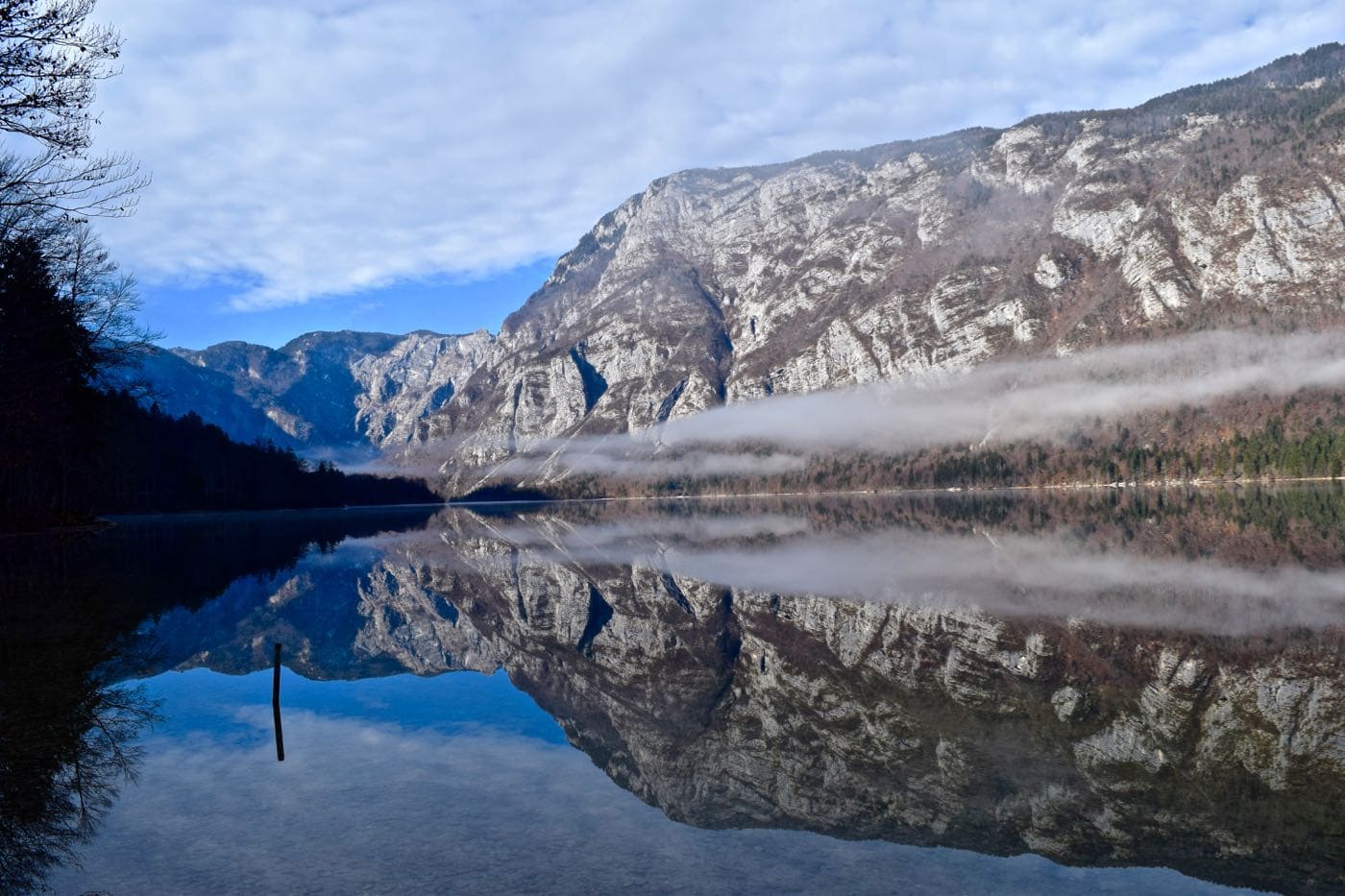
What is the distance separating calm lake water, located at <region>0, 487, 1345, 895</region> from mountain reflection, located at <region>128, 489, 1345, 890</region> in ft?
0.24

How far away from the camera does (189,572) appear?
34.3 meters

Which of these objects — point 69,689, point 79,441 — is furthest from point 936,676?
point 79,441

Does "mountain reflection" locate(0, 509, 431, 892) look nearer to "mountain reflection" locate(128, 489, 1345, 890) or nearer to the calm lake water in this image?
the calm lake water

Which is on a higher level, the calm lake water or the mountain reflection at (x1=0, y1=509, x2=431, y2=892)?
the mountain reflection at (x1=0, y1=509, x2=431, y2=892)

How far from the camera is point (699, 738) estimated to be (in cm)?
1274

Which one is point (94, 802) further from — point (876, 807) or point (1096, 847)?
point (1096, 847)

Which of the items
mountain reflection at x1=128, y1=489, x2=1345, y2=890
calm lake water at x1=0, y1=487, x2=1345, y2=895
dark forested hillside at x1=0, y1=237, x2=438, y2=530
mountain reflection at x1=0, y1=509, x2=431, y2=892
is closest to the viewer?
calm lake water at x1=0, y1=487, x2=1345, y2=895

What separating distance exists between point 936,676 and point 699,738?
17.4ft

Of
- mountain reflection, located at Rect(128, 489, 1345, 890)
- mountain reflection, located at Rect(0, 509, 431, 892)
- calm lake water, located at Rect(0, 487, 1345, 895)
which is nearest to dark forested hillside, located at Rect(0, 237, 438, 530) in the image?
mountain reflection, located at Rect(0, 509, 431, 892)

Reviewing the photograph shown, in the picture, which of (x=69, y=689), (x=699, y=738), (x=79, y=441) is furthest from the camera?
(x=79, y=441)

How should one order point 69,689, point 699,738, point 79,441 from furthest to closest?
point 79,441 → point 69,689 → point 699,738

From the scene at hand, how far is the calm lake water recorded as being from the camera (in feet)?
25.3

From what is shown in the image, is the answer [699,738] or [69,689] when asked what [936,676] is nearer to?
[699,738]

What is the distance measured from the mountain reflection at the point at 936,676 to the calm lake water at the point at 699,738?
0.24ft
